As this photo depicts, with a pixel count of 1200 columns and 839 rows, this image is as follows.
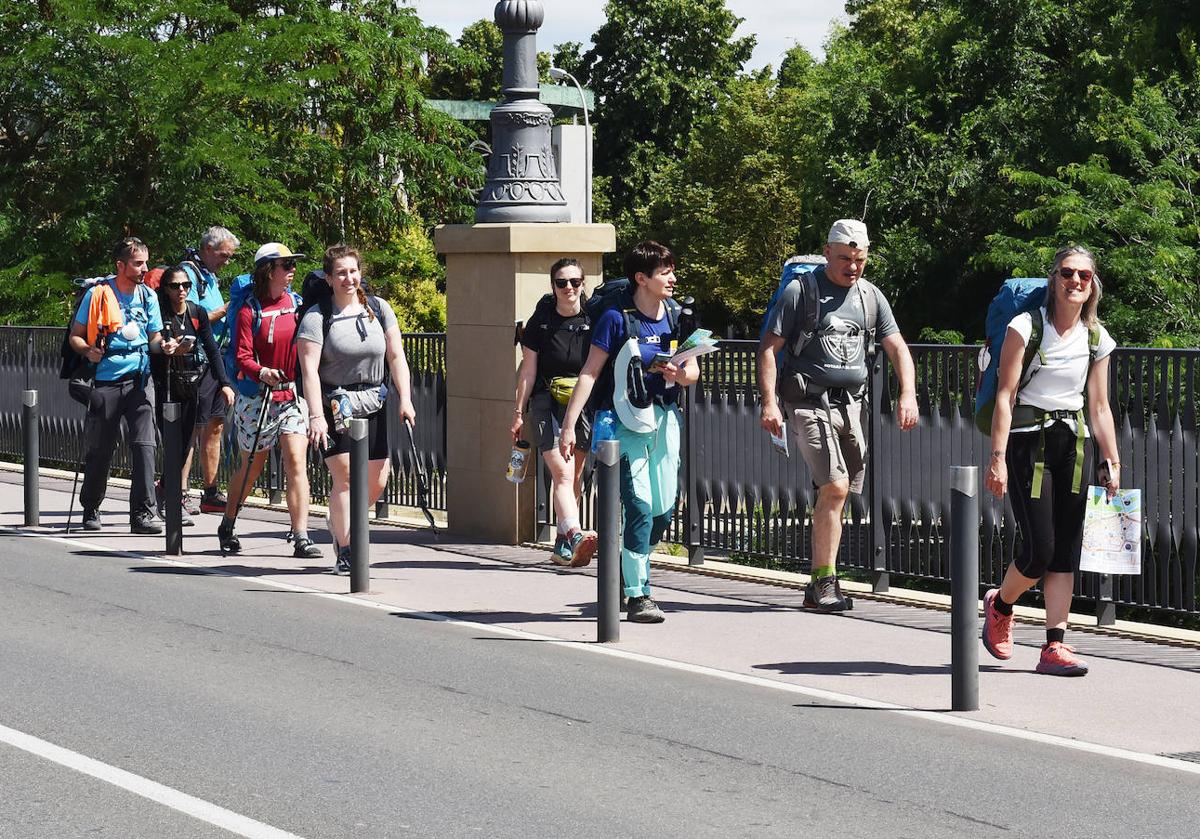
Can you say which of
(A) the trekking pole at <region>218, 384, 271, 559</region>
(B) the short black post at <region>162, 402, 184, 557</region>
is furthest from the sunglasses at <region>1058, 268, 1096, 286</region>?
(B) the short black post at <region>162, 402, 184, 557</region>

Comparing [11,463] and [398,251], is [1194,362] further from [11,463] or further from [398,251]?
[398,251]

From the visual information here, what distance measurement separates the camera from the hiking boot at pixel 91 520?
1301 centimetres

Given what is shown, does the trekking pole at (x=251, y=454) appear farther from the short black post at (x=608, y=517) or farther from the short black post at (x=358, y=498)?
the short black post at (x=608, y=517)

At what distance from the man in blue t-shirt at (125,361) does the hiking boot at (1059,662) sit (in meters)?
6.90

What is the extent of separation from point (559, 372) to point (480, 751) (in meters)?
4.75

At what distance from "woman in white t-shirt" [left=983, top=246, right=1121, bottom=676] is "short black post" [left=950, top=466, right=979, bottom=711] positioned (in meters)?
0.58

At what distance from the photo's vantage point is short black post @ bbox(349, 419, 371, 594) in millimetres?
10039

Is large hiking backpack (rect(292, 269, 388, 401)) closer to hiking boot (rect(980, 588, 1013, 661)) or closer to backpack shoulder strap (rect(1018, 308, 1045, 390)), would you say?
hiking boot (rect(980, 588, 1013, 661))

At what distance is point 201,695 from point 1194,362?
479 cm

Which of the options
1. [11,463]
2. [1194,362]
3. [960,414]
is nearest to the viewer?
[1194,362]

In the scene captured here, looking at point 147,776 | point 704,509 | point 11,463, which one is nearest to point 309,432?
point 704,509

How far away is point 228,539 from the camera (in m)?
11.8

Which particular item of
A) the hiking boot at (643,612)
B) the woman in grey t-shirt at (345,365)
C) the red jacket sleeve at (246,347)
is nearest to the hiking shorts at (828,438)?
the hiking boot at (643,612)

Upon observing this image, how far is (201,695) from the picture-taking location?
24.6 feet
